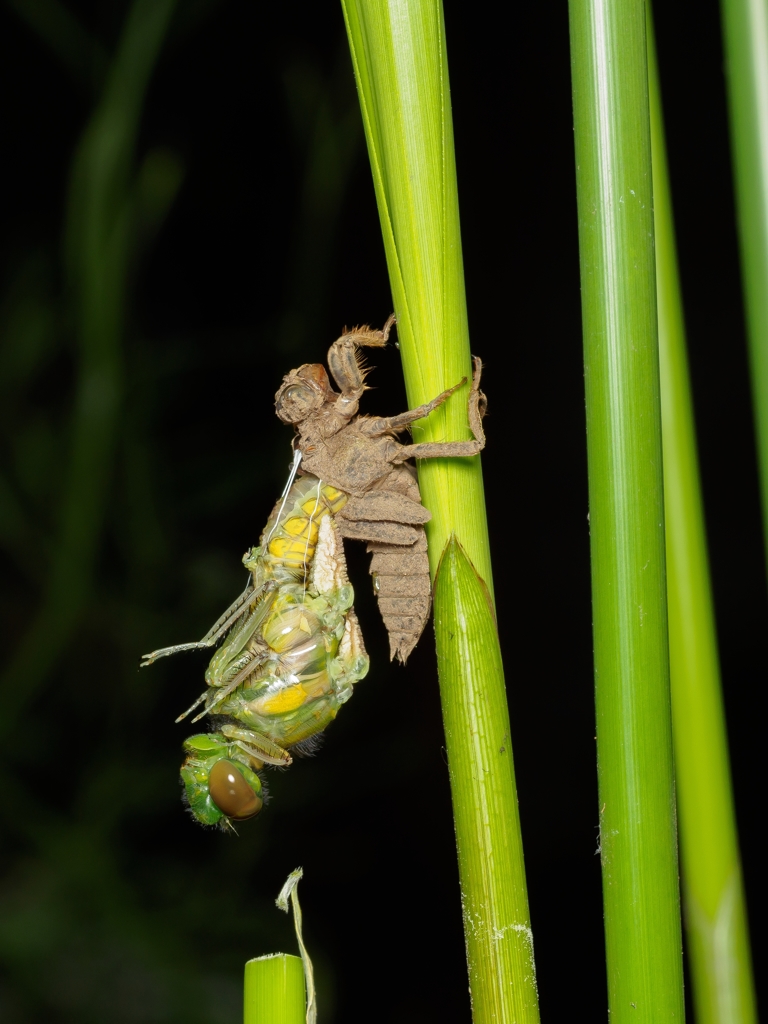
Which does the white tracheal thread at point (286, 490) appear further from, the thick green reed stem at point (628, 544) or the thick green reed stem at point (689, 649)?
the thick green reed stem at point (628, 544)

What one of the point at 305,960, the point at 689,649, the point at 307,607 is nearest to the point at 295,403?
the point at 307,607

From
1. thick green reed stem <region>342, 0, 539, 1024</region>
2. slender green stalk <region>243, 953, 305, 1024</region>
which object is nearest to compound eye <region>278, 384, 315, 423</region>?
thick green reed stem <region>342, 0, 539, 1024</region>

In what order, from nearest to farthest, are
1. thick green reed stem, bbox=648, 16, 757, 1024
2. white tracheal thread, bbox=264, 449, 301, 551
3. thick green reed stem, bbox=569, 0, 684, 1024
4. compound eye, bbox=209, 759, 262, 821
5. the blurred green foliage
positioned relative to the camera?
thick green reed stem, bbox=569, 0, 684, 1024, thick green reed stem, bbox=648, 16, 757, 1024, compound eye, bbox=209, 759, 262, 821, white tracheal thread, bbox=264, 449, 301, 551, the blurred green foliage

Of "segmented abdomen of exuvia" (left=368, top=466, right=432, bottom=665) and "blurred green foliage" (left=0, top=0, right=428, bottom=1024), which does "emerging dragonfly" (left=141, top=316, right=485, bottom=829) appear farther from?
"blurred green foliage" (left=0, top=0, right=428, bottom=1024)

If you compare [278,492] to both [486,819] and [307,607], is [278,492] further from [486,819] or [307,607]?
[486,819]

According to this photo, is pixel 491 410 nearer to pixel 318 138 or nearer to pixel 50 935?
pixel 318 138

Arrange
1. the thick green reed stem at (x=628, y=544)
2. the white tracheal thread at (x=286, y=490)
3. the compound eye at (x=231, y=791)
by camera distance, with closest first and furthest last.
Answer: the thick green reed stem at (x=628, y=544)
the compound eye at (x=231, y=791)
the white tracheal thread at (x=286, y=490)

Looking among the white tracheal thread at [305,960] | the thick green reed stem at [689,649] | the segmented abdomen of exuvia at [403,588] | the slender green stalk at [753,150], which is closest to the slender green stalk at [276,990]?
the white tracheal thread at [305,960]
